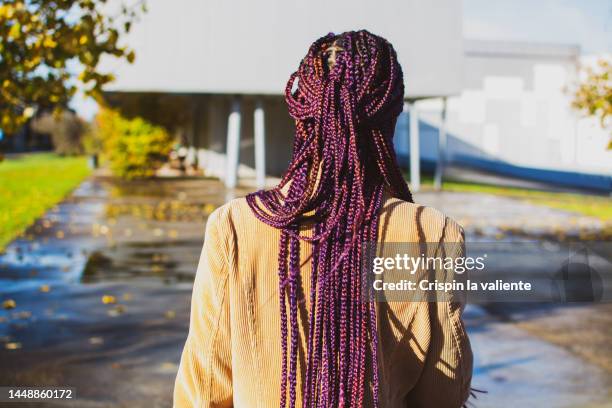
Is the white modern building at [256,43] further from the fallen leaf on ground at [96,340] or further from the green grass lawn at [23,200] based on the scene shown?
the fallen leaf on ground at [96,340]

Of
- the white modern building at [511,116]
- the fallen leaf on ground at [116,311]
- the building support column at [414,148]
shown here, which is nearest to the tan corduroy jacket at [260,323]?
the fallen leaf on ground at [116,311]

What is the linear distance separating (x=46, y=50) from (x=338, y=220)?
411 centimetres

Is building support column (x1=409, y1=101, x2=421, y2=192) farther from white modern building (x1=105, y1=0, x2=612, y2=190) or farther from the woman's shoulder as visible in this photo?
the woman's shoulder

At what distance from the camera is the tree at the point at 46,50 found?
5.09 meters

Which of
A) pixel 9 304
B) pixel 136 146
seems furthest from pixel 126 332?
pixel 136 146

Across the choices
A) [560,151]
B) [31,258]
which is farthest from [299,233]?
[560,151]

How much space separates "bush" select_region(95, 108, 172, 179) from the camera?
2641cm

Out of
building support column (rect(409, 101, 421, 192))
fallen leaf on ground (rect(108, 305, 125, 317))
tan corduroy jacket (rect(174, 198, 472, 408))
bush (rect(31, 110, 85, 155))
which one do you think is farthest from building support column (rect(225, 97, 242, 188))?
bush (rect(31, 110, 85, 155))

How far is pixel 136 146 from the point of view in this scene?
86.9ft

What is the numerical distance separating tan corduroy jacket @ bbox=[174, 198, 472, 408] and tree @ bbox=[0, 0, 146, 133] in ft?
12.2

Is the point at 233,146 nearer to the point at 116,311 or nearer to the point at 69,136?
the point at 116,311

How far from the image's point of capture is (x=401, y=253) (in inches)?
67.1

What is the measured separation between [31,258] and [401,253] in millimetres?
9689

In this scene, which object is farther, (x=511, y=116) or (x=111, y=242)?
(x=511, y=116)
